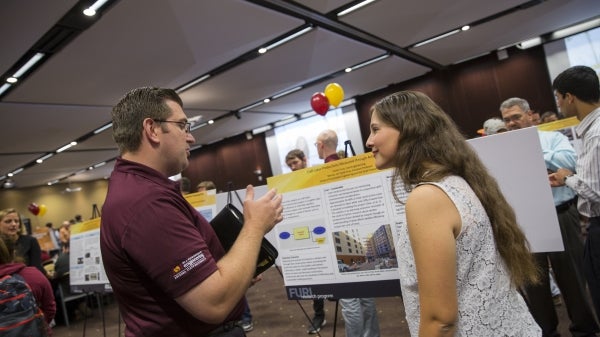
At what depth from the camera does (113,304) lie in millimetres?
6508

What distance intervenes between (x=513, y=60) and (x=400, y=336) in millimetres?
6362

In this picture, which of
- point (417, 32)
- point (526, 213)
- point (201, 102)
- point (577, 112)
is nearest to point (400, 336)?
point (526, 213)

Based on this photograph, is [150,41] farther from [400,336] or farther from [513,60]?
[513,60]

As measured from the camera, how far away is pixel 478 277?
40.1 inches

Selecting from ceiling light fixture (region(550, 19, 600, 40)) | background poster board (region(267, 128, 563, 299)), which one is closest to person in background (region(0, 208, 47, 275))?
background poster board (region(267, 128, 563, 299))

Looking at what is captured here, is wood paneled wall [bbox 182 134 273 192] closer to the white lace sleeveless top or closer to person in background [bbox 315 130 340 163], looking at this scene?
person in background [bbox 315 130 340 163]

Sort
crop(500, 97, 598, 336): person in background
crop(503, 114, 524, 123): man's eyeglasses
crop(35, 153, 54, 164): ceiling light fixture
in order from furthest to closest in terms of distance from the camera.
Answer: crop(35, 153, 54, 164): ceiling light fixture < crop(503, 114, 524, 123): man's eyeglasses < crop(500, 97, 598, 336): person in background

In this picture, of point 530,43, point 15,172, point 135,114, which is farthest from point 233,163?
point 135,114

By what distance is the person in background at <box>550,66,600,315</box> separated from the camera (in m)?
1.75

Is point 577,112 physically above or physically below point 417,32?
below

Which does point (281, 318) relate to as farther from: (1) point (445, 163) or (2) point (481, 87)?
(2) point (481, 87)

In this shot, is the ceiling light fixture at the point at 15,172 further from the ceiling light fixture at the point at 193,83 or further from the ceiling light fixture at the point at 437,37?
the ceiling light fixture at the point at 437,37

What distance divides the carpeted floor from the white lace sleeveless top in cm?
137

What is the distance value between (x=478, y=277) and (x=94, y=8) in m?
3.61
